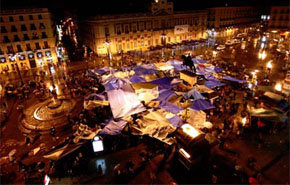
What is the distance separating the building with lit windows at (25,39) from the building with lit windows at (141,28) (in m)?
12.4

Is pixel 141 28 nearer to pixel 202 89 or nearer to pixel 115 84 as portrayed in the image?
pixel 115 84

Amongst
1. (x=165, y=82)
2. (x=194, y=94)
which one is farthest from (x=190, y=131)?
(x=165, y=82)

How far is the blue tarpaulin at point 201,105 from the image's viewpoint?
19.4 m

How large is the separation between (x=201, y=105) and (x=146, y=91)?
260 inches

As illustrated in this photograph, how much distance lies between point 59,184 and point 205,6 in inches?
3196

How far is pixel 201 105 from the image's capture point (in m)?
19.5

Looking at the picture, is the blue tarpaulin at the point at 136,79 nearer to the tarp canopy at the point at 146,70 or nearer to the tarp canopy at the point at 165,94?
the tarp canopy at the point at 146,70

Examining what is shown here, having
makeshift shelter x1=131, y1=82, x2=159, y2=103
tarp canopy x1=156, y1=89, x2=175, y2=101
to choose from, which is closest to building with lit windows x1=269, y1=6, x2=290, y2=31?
tarp canopy x1=156, y1=89, x2=175, y2=101

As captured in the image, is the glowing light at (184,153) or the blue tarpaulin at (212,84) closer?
the glowing light at (184,153)

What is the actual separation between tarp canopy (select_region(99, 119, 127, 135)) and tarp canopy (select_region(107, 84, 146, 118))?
688mm

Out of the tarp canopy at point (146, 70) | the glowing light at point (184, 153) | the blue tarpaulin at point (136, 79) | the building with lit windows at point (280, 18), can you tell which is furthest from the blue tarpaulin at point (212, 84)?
the building with lit windows at point (280, 18)

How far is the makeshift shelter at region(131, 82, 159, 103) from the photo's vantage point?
70.1 ft

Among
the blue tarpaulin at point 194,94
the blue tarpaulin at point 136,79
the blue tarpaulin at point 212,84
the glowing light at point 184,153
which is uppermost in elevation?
the blue tarpaulin at point 136,79

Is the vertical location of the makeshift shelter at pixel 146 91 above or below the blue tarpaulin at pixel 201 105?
above
